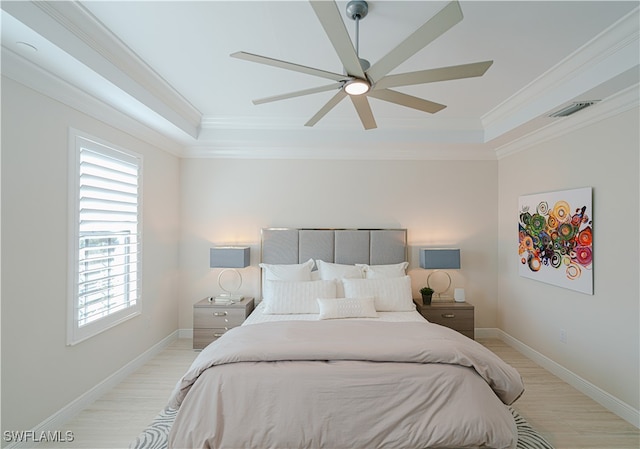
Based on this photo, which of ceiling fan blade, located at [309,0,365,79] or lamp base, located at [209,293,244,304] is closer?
ceiling fan blade, located at [309,0,365,79]

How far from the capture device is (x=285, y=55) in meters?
2.52

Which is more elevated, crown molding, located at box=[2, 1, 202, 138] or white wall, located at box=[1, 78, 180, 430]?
crown molding, located at box=[2, 1, 202, 138]

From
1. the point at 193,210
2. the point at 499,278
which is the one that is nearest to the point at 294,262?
the point at 193,210

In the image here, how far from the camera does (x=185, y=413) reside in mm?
1973

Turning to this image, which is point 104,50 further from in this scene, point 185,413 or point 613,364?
point 613,364

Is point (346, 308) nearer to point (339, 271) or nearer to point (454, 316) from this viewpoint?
point (339, 271)

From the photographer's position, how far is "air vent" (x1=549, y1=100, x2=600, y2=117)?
2.72 meters

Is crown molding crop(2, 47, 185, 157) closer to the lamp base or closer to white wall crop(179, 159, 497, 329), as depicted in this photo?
white wall crop(179, 159, 497, 329)

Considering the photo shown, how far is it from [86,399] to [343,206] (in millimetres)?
3394

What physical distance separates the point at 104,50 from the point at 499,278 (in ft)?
16.6

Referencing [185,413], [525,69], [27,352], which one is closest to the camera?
[185,413]

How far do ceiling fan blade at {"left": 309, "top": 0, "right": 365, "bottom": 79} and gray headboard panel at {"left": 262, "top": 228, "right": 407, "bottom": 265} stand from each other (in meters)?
2.69

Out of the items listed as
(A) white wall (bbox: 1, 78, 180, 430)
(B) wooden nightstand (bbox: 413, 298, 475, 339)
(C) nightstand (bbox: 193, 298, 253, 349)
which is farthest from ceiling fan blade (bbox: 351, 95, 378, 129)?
(C) nightstand (bbox: 193, 298, 253, 349)

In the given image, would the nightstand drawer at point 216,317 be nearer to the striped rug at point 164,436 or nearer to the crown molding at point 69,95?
the striped rug at point 164,436
